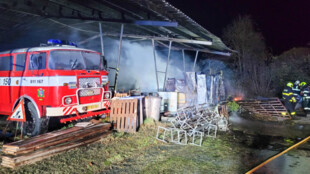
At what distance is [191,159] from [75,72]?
4.22m

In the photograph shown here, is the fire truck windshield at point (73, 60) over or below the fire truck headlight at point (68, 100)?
over

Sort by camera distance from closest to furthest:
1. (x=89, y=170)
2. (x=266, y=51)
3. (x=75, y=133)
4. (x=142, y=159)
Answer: (x=89, y=170) < (x=142, y=159) < (x=75, y=133) < (x=266, y=51)

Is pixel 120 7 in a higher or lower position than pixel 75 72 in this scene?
higher

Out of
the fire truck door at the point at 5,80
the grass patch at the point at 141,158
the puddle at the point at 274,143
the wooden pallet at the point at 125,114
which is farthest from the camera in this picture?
the fire truck door at the point at 5,80

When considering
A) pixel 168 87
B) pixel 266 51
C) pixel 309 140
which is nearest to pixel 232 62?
pixel 266 51

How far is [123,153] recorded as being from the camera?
5.20 m

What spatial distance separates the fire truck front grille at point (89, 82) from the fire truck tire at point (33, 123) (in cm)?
149

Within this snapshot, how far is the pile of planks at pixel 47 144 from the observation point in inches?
171

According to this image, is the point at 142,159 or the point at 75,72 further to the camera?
the point at 75,72

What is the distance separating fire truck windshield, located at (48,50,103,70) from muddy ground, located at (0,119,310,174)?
246 cm

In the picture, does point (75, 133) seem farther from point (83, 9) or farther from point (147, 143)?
point (83, 9)

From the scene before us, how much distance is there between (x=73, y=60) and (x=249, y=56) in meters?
14.9

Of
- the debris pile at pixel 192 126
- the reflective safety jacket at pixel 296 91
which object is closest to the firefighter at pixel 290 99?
the reflective safety jacket at pixel 296 91

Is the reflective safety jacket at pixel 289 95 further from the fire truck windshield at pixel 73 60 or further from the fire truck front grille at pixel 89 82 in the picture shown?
the fire truck front grille at pixel 89 82
